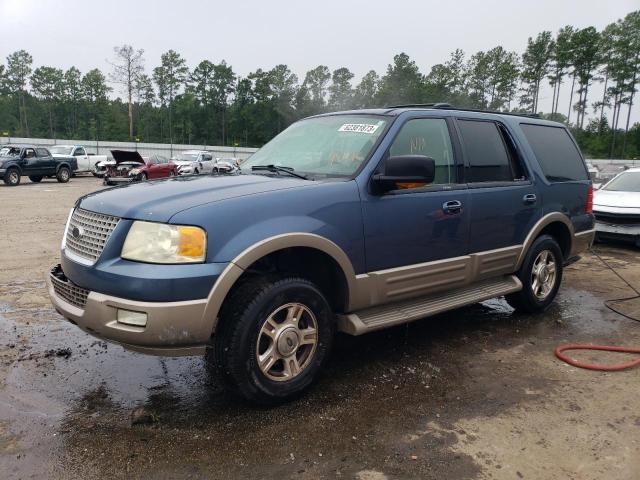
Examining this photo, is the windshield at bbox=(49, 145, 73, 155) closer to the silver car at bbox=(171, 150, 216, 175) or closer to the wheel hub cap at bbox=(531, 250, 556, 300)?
the silver car at bbox=(171, 150, 216, 175)

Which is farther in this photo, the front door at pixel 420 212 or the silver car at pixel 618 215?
the silver car at pixel 618 215

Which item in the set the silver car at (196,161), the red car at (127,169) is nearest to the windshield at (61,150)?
the silver car at (196,161)

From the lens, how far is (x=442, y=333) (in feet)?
15.6

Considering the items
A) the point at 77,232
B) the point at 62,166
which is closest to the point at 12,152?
the point at 62,166

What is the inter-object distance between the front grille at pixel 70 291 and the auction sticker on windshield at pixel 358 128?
223cm

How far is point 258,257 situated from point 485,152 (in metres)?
2.56

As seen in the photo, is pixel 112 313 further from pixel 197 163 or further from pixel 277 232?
pixel 197 163

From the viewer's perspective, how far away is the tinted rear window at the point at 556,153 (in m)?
5.17

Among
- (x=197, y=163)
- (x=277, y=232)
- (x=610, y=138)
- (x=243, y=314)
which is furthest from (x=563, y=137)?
(x=610, y=138)

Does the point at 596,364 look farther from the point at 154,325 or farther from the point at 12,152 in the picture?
the point at 12,152

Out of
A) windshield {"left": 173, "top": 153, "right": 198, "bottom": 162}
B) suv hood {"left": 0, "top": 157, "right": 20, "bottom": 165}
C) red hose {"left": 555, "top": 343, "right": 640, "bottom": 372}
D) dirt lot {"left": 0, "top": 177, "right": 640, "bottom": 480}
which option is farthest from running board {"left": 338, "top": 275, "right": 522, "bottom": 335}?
windshield {"left": 173, "top": 153, "right": 198, "bottom": 162}

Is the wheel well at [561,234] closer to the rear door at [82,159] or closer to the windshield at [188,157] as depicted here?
the rear door at [82,159]

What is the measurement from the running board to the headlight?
120 cm

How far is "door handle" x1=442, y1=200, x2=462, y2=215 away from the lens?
4035mm
